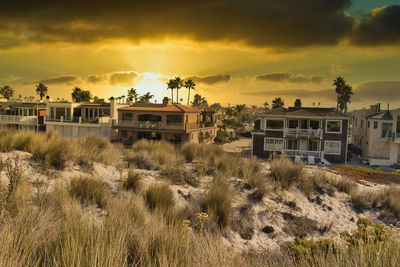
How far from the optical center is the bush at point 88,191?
7484 mm

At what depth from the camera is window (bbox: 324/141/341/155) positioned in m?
33.4

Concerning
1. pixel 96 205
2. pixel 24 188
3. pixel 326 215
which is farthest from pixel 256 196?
pixel 24 188

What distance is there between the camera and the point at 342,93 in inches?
2164

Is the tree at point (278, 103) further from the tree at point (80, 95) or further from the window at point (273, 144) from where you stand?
the tree at point (80, 95)

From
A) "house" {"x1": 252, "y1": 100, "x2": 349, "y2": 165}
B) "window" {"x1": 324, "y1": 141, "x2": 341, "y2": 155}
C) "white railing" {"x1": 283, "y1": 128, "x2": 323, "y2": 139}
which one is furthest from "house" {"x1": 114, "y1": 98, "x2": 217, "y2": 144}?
"window" {"x1": 324, "y1": 141, "x2": 341, "y2": 155}

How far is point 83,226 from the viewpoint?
3.72 meters

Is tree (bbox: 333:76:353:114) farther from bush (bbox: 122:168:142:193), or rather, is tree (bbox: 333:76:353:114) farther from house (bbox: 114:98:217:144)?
bush (bbox: 122:168:142:193)

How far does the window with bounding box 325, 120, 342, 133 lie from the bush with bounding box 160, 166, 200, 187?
28.1 meters

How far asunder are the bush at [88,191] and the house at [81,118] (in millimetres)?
32571

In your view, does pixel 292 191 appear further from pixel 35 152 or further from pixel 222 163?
pixel 35 152

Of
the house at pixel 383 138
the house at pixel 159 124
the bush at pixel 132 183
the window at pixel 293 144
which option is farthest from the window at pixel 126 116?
the house at pixel 383 138

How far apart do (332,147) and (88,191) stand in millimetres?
33658

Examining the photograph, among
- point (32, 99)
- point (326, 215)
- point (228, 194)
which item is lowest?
point (326, 215)

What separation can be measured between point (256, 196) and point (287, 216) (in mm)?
1536
